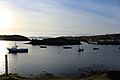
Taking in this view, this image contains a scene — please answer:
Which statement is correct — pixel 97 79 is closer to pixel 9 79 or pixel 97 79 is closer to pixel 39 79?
pixel 39 79

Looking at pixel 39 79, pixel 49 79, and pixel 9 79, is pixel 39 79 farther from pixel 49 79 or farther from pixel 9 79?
pixel 9 79

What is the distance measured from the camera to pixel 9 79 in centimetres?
2297

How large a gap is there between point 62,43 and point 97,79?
173m

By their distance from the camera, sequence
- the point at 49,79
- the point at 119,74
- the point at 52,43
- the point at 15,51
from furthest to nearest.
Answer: the point at 52,43, the point at 15,51, the point at 49,79, the point at 119,74

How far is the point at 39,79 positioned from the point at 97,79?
6.48 m

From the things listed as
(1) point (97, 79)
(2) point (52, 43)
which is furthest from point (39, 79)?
(2) point (52, 43)

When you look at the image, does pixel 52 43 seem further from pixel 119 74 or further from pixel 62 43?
pixel 119 74

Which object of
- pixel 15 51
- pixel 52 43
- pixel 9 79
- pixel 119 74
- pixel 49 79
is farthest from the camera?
pixel 52 43

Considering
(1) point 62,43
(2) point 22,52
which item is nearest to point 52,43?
(1) point 62,43

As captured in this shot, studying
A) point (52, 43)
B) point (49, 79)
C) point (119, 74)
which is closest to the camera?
point (119, 74)

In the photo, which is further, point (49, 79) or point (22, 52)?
point (22, 52)

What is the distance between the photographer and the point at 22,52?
368ft

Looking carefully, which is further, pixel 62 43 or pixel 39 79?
pixel 62 43

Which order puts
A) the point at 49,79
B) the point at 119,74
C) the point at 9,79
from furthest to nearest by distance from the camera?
1. the point at 49,79
2. the point at 119,74
3. the point at 9,79
